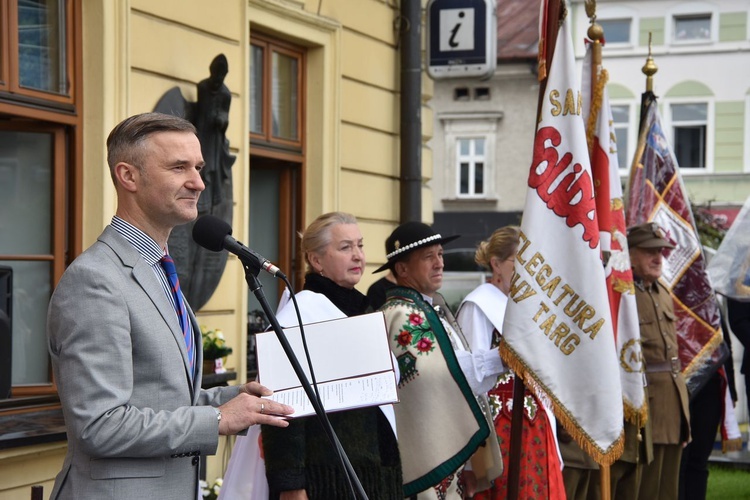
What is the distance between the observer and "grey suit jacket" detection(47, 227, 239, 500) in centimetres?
249

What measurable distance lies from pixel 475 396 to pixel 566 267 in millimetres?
706

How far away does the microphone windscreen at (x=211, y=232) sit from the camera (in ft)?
9.29

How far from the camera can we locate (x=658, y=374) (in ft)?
22.3

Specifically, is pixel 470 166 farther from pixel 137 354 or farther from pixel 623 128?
pixel 137 354

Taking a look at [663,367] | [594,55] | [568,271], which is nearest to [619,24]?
[663,367]

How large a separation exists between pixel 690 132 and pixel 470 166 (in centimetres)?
634

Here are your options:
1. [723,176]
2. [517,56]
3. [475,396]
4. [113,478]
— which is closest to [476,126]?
[517,56]

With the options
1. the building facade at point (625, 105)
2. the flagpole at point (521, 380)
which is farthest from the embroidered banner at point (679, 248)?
the building facade at point (625, 105)

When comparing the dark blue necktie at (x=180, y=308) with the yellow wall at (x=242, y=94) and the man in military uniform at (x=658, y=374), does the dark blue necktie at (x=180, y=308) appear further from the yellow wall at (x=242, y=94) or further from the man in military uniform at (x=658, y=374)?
the man in military uniform at (x=658, y=374)

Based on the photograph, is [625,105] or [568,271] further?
[625,105]

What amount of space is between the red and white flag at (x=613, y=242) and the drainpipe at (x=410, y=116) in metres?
2.60

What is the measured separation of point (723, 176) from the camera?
28672 mm

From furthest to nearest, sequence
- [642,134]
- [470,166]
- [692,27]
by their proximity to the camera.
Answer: [470,166] < [692,27] < [642,134]

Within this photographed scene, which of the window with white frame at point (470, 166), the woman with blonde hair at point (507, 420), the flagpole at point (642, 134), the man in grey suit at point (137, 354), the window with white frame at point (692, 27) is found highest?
the window with white frame at point (692, 27)
